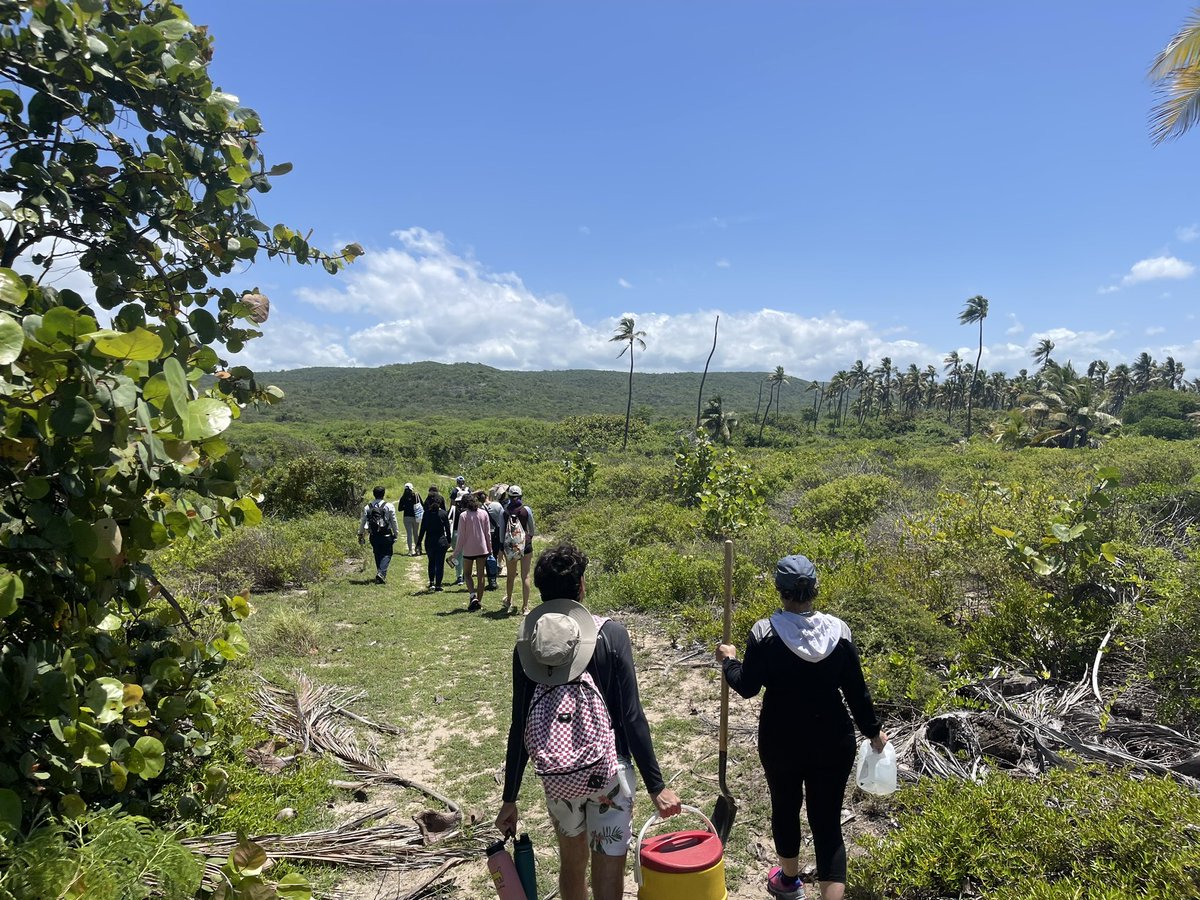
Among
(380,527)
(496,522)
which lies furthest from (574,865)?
(380,527)

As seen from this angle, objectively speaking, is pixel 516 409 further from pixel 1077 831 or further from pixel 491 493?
pixel 1077 831

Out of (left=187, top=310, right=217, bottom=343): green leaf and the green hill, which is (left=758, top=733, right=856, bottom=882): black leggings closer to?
(left=187, top=310, right=217, bottom=343): green leaf

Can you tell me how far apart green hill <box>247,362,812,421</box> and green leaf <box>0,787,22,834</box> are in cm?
6399

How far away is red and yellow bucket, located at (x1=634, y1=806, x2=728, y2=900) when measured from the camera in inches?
97.0

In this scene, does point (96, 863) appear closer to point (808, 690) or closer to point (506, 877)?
point (506, 877)

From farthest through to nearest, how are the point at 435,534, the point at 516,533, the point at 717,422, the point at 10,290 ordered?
the point at 717,422
the point at 435,534
the point at 516,533
the point at 10,290

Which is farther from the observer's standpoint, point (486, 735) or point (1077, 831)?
point (486, 735)

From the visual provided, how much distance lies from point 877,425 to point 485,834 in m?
73.2

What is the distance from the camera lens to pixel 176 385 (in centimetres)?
146

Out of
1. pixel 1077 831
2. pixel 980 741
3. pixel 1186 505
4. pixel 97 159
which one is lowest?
pixel 980 741

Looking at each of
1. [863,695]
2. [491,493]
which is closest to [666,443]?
[491,493]

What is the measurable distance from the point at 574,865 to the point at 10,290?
2483 mm

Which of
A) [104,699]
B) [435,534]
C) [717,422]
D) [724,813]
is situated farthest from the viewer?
[717,422]

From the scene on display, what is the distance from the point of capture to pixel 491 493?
1086cm
